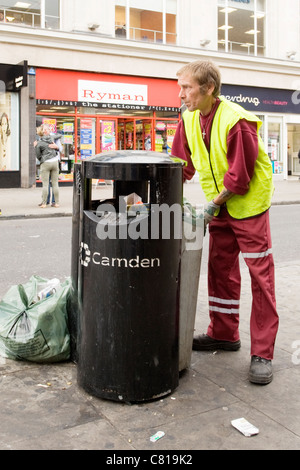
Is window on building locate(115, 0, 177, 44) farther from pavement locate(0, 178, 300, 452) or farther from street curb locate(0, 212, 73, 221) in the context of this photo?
pavement locate(0, 178, 300, 452)

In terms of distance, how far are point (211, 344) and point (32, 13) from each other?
17.2m

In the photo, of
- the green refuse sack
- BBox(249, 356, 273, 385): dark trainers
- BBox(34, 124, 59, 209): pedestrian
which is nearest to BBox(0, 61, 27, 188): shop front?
BBox(34, 124, 59, 209): pedestrian

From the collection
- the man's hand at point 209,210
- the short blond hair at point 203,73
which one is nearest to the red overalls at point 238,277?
the man's hand at point 209,210

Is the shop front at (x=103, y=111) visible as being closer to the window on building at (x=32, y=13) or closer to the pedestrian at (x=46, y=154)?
the window on building at (x=32, y=13)

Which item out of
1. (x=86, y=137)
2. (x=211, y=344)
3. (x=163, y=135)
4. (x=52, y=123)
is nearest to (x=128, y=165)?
(x=211, y=344)

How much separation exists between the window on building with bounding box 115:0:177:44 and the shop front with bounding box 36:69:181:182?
164 cm

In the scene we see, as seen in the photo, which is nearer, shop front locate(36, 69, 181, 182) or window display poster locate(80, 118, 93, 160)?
shop front locate(36, 69, 181, 182)

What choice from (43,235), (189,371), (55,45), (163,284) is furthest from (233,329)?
(55,45)

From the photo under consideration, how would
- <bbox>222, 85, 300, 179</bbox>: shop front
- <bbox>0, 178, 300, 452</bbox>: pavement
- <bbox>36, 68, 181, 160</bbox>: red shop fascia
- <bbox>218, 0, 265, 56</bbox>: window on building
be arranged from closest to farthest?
<bbox>0, 178, 300, 452</bbox>: pavement
<bbox>36, 68, 181, 160</bbox>: red shop fascia
<bbox>218, 0, 265, 56</bbox>: window on building
<bbox>222, 85, 300, 179</bbox>: shop front

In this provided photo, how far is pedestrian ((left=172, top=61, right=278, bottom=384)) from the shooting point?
336cm

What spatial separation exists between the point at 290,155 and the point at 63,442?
2625 centimetres

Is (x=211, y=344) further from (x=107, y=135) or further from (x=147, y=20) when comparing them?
(x=147, y=20)

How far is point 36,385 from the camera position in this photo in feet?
10.9

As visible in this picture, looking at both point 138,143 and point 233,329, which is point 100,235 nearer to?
point 233,329
